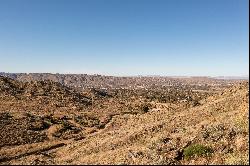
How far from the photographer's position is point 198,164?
20.2 metres

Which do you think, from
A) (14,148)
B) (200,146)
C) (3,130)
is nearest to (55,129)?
(3,130)

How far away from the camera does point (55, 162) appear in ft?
77.6

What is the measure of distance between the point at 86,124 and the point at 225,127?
125 feet

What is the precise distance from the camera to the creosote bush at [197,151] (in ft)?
69.9

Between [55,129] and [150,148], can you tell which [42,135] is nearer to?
[55,129]

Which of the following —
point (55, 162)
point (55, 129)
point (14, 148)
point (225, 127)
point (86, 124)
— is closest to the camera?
point (55, 162)

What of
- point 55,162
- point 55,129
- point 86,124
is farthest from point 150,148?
point 86,124

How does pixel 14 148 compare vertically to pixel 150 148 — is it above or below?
below

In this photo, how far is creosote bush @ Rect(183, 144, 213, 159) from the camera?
21.3 metres

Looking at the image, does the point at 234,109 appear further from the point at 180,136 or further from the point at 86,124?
the point at 86,124

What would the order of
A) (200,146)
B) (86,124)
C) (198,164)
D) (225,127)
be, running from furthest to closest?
(86,124)
(225,127)
(200,146)
(198,164)

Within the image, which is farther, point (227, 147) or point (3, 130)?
point (3, 130)

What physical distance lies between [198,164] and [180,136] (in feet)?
19.3

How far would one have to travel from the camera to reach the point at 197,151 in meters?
21.5
